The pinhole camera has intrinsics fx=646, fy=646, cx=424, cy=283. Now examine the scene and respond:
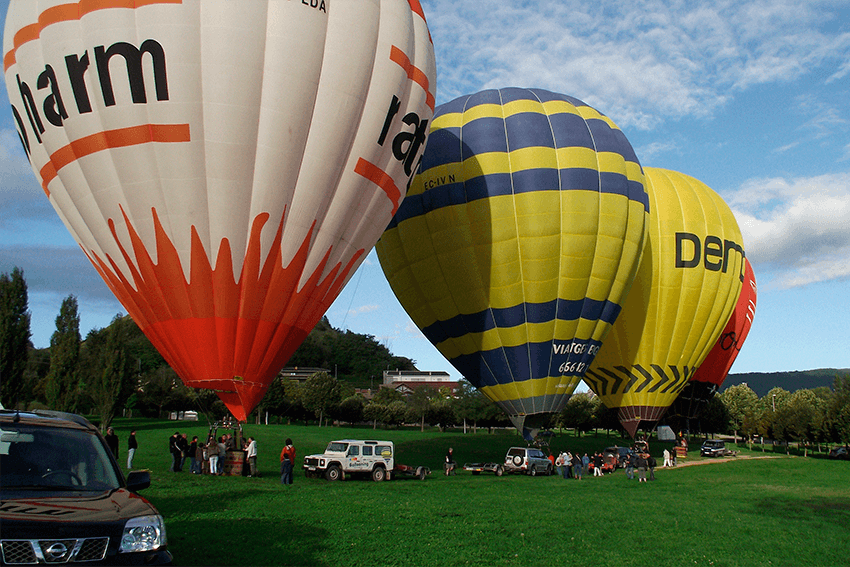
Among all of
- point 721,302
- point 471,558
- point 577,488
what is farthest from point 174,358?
point 721,302

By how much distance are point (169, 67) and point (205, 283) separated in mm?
4301

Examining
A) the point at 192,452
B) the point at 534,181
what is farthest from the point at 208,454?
the point at 534,181

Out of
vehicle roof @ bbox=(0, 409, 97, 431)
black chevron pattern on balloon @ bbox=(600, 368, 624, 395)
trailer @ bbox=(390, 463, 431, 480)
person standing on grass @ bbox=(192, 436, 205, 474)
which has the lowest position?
trailer @ bbox=(390, 463, 431, 480)

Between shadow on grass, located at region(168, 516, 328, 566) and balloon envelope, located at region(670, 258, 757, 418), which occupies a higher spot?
balloon envelope, located at region(670, 258, 757, 418)

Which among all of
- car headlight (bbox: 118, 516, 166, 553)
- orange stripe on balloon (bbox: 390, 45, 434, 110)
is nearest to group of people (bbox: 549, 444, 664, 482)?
orange stripe on balloon (bbox: 390, 45, 434, 110)

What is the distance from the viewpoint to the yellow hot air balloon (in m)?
27.4

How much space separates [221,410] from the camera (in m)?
57.1

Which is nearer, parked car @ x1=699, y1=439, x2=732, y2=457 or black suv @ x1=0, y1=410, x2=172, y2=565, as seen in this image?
black suv @ x1=0, y1=410, x2=172, y2=565

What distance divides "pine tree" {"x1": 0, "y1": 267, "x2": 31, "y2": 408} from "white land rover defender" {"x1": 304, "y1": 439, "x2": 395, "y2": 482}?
27.4 m

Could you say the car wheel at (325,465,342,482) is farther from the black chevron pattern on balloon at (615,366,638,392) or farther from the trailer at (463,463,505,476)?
the black chevron pattern on balloon at (615,366,638,392)

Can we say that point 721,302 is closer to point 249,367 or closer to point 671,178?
point 671,178

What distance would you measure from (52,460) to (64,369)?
144ft

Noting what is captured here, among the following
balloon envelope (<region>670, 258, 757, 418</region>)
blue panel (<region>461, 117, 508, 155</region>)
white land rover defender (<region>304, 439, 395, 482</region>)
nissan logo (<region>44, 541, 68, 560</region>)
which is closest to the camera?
nissan logo (<region>44, 541, 68, 560</region>)

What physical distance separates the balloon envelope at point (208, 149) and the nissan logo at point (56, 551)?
919cm
